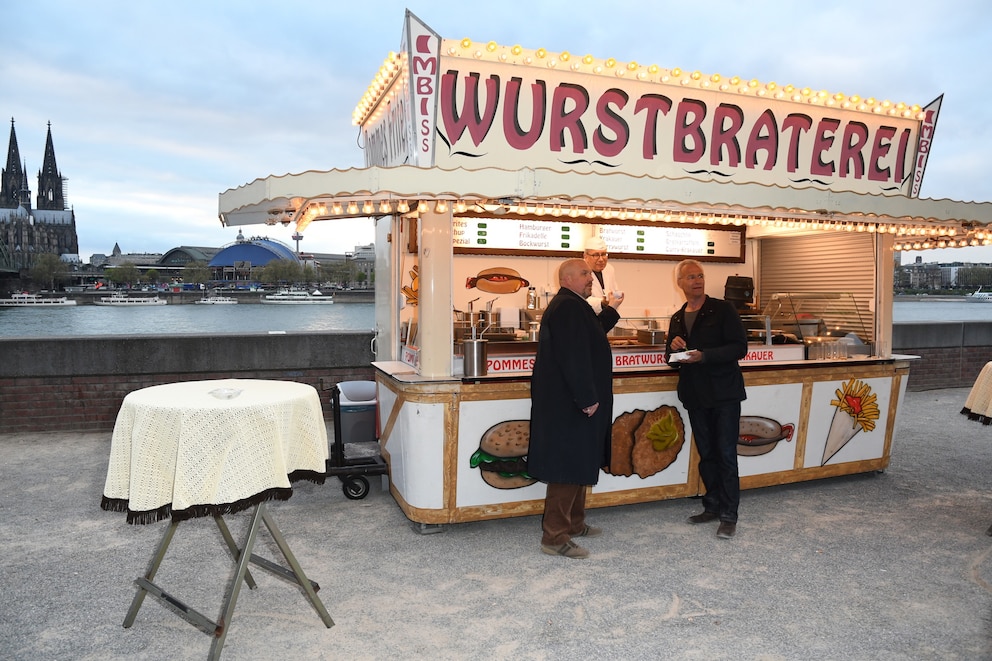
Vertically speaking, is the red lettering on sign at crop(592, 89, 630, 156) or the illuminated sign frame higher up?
the red lettering on sign at crop(592, 89, 630, 156)

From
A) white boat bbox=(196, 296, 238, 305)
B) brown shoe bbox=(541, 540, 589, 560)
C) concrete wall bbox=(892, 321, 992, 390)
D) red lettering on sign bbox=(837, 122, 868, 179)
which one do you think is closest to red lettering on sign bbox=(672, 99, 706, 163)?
red lettering on sign bbox=(837, 122, 868, 179)

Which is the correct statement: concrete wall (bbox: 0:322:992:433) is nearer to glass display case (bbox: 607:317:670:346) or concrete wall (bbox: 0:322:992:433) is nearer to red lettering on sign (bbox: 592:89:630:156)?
glass display case (bbox: 607:317:670:346)

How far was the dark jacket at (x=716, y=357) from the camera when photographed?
4.52 metres

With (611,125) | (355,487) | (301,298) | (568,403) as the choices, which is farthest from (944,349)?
(301,298)

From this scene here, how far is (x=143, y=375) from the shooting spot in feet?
26.4

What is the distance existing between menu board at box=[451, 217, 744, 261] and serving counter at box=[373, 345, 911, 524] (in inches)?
69.2

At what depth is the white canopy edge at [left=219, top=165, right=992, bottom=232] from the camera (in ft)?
12.9

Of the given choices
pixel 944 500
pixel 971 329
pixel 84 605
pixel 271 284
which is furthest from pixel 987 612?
pixel 271 284

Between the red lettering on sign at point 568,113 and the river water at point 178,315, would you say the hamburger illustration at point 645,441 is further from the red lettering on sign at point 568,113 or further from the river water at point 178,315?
the river water at point 178,315

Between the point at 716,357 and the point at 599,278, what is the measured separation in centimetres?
187

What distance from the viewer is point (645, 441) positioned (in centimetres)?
504

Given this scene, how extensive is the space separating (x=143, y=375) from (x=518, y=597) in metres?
6.30

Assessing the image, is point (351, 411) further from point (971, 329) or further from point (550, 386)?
point (971, 329)

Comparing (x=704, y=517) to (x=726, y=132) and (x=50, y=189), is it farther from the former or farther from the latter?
(x=50, y=189)
